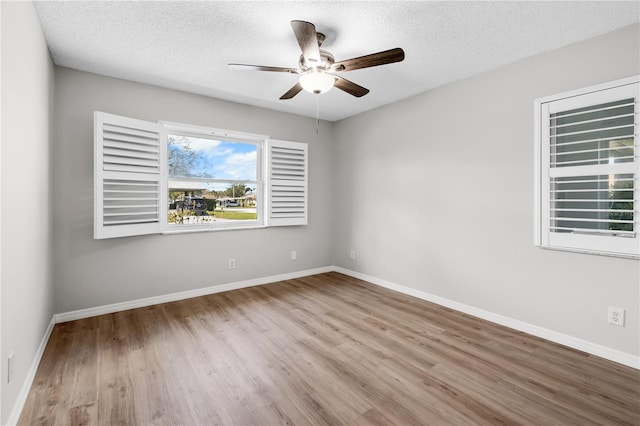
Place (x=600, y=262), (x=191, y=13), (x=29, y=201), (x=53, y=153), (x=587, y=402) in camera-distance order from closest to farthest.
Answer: (x=587, y=402), (x=29, y=201), (x=191, y=13), (x=600, y=262), (x=53, y=153)

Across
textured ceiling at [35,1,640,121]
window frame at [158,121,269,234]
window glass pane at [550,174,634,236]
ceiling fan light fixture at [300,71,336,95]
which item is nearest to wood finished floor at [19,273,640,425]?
window glass pane at [550,174,634,236]

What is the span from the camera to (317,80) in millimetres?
2400

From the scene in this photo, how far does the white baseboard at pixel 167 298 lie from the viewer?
3.10 metres

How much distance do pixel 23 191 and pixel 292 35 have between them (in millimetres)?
2112

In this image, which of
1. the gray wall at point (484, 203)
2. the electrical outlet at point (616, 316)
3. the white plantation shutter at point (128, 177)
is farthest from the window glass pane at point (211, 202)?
the electrical outlet at point (616, 316)

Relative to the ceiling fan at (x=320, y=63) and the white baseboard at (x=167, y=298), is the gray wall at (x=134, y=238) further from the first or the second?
the ceiling fan at (x=320, y=63)

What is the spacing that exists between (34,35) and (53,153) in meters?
A: 1.19

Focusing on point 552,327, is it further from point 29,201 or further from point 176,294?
point 29,201

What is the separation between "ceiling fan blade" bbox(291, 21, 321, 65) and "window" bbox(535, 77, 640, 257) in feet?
6.78

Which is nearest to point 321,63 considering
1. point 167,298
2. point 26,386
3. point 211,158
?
point 211,158

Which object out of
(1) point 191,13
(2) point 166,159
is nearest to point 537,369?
(1) point 191,13

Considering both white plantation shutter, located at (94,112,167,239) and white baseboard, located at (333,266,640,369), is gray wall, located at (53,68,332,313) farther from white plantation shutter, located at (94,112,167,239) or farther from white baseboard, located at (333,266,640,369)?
white baseboard, located at (333,266,640,369)

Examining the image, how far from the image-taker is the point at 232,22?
7.48ft

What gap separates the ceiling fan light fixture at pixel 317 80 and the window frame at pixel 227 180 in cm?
190
